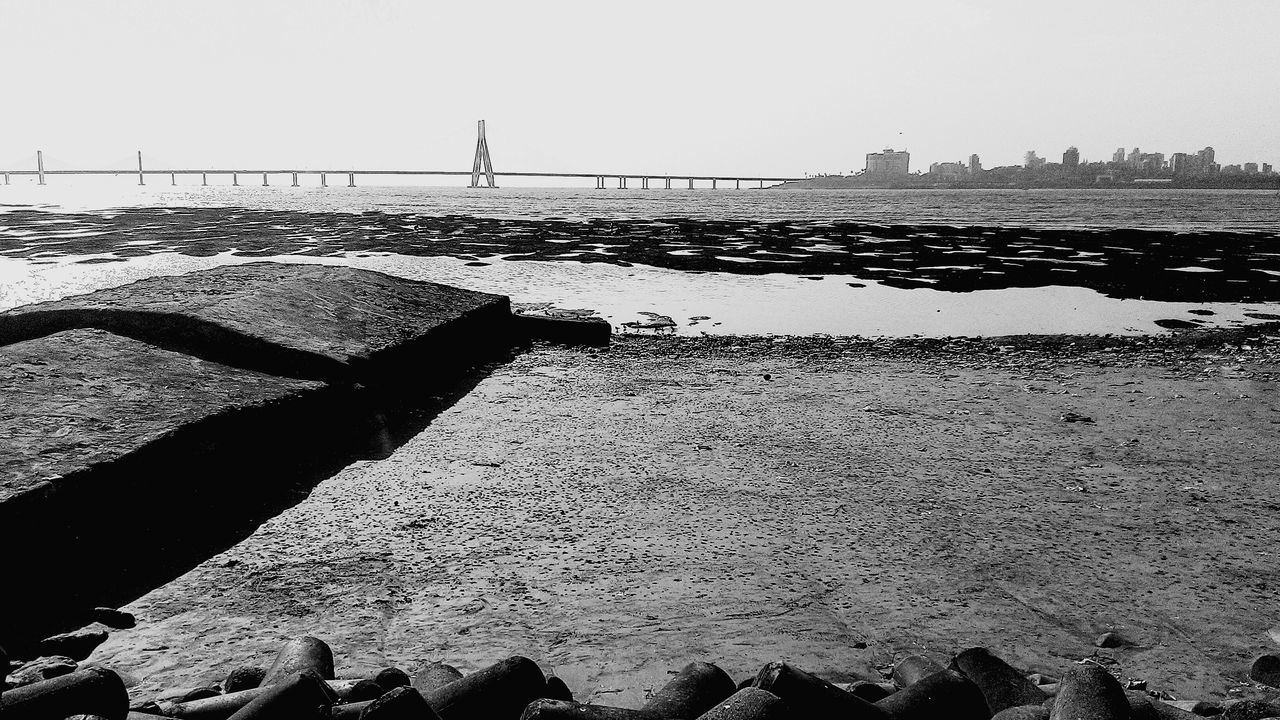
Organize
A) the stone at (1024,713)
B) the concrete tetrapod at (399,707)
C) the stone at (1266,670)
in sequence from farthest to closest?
1. the stone at (1266,670)
2. the stone at (1024,713)
3. the concrete tetrapod at (399,707)

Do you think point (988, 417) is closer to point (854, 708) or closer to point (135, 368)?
point (854, 708)

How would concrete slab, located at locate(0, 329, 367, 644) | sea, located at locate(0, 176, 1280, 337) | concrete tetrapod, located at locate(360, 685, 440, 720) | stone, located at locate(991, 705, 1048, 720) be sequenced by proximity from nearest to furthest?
concrete tetrapod, located at locate(360, 685, 440, 720) < stone, located at locate(991, 705, 1048, 720) < concrete slab, located at locate(0, 329, 367, 644) < sea, located at locate(0, 176, 1280, 337)

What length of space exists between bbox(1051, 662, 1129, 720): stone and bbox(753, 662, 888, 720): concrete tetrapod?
0.32 m

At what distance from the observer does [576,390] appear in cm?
511

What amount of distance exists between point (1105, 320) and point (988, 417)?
494 cm

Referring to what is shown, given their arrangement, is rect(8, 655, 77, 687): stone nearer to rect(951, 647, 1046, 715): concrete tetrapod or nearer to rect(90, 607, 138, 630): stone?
rect(90, 607, 138, 630): stone

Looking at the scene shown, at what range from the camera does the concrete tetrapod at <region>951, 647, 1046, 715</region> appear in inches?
73.4

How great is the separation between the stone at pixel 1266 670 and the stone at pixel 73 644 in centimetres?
260

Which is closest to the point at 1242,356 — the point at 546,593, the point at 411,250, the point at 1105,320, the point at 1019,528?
the point at 1105,320

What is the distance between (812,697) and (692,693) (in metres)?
0.25

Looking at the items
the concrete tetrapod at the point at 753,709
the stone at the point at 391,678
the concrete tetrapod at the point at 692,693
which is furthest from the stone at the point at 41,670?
the concrete tetrapod at the point at 753,709

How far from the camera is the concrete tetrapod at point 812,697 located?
1679 mm

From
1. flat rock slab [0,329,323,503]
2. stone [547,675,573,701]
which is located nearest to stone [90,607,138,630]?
flat rock slab [0,329,323,503]

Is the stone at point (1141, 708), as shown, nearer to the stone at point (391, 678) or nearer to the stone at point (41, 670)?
the stone at point (391, 678)
